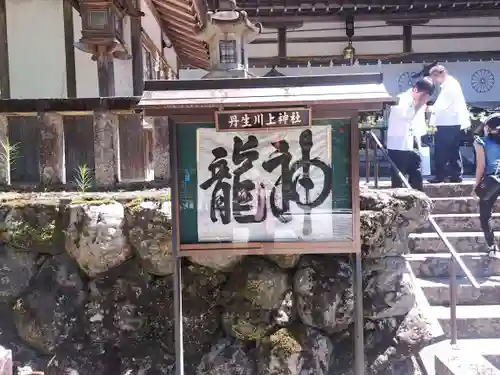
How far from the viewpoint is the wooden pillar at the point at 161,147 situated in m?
4.81

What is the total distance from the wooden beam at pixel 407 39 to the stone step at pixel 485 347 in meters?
9.66

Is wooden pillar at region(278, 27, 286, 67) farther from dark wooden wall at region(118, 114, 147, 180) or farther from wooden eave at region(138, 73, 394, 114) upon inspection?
wooden eave at region(138, 73, 394, 114)

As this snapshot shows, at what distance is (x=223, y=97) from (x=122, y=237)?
1.71 m

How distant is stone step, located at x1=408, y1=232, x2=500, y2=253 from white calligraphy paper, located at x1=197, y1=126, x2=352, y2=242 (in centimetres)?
270

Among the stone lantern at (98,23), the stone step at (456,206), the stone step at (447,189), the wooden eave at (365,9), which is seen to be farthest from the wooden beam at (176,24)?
the stone step at (456,206)

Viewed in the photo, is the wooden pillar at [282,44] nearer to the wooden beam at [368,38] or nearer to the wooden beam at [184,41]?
the wooden beam at [368,38]

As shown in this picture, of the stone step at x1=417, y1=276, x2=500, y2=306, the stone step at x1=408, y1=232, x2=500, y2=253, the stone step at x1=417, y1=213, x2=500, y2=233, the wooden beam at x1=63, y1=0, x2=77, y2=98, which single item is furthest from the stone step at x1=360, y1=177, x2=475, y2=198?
the wooden beam at x1=63, y1=0, x2=77, y2=98

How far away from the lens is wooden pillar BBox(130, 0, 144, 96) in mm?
8320

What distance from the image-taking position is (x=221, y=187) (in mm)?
3725

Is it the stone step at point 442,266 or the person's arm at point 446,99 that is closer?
the stone step at point 442,266

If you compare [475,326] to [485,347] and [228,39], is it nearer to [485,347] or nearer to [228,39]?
[485,347]

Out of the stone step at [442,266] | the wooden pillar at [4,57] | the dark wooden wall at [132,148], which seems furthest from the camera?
the wooden pillar at [4,57]

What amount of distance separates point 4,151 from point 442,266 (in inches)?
193

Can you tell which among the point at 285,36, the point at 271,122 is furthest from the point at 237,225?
the point at 285,36
